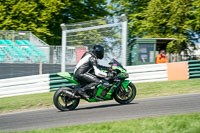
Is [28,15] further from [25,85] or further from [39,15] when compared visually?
[25,85]

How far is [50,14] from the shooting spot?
27828mm

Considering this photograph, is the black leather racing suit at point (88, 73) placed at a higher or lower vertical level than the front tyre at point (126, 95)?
higher

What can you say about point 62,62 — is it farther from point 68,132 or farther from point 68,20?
point 68,20

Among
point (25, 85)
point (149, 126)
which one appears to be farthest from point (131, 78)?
point (149, 126)

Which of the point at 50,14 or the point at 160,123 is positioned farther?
the point at 50,14

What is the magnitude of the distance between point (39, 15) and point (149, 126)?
2383 cm

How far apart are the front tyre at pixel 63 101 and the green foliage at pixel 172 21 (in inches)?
608

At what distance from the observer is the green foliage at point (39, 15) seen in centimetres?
2731

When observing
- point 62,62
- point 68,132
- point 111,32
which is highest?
point 111,32

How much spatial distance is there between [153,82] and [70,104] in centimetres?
620

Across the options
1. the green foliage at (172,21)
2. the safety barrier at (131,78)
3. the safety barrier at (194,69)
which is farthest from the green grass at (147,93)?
the green foliage at (172,21)

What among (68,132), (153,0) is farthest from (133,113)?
(153,0)

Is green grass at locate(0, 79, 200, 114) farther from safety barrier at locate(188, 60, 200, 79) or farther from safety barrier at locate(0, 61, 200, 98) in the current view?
safety barrier at locate(188, 60, 200, 79)

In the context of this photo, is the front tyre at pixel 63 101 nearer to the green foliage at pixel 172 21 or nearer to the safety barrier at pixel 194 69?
the safety barrier at pixel 194 69
